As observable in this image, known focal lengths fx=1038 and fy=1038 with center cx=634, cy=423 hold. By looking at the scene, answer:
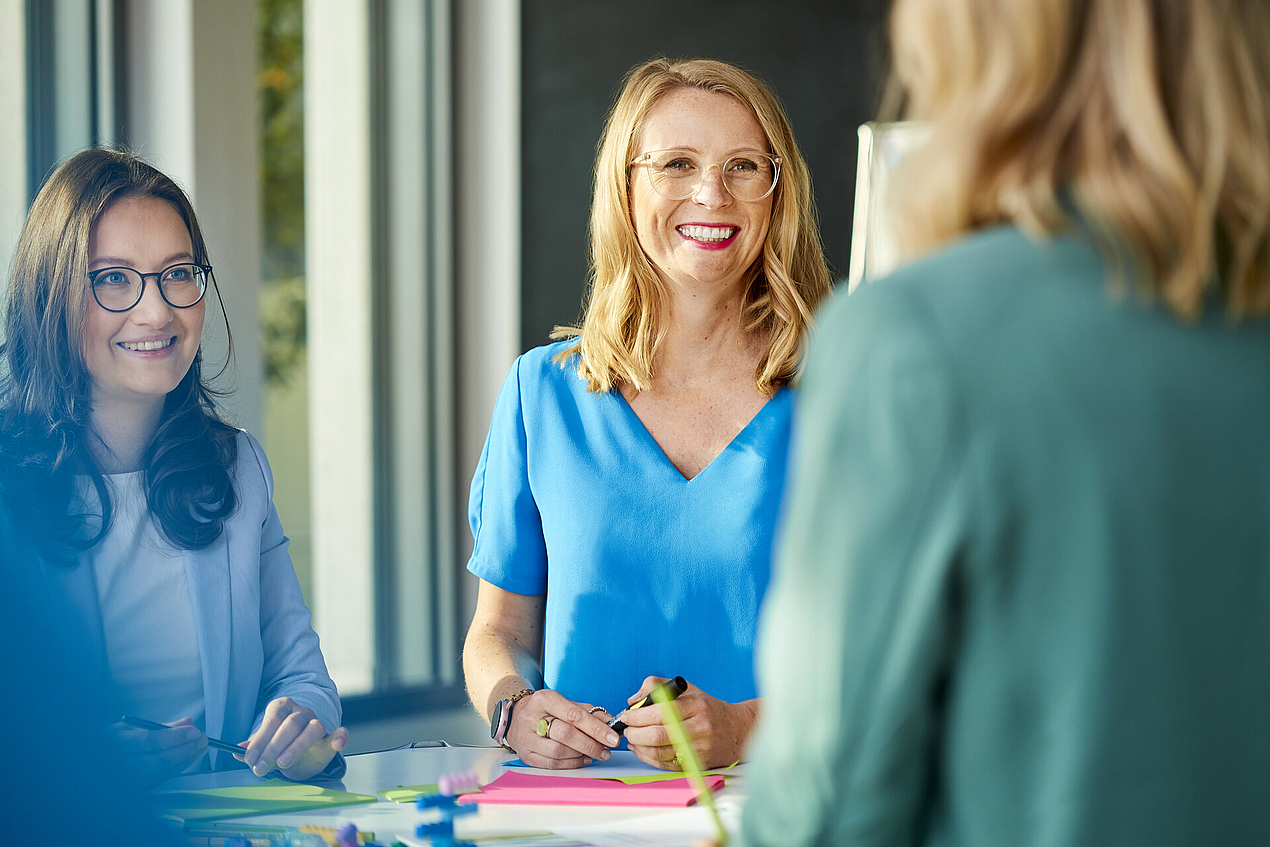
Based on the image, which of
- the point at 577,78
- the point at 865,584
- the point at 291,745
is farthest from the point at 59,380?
the point at 577,78

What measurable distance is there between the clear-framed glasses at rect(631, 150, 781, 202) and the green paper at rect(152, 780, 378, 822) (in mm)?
1112

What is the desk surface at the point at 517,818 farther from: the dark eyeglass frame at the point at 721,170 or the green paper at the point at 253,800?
the dark eyeglass frame at the point at 721,170

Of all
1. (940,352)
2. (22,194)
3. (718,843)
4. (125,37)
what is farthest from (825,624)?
(125,37)

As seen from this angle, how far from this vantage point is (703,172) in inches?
72.8

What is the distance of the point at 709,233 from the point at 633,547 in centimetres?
57

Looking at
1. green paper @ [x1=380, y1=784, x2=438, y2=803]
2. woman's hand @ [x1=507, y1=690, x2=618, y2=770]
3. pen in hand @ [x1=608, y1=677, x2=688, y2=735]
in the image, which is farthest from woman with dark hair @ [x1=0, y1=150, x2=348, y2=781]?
pen in hand @ [x1=608, y1=677, x2=688, y2=735]

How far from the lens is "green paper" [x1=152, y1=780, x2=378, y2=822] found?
4.19 ft

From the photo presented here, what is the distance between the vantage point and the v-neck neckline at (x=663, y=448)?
1.77 meters

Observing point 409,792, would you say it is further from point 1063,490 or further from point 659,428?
point 1063,490

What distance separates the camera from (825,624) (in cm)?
60

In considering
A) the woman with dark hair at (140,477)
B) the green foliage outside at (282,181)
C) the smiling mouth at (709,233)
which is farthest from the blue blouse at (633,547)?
the green foliage outside at (282,181)

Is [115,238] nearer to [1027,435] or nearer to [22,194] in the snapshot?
[22,194]

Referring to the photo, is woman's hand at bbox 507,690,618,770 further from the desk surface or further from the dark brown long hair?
the dark brown long hair

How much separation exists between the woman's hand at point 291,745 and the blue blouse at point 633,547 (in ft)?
1.40
